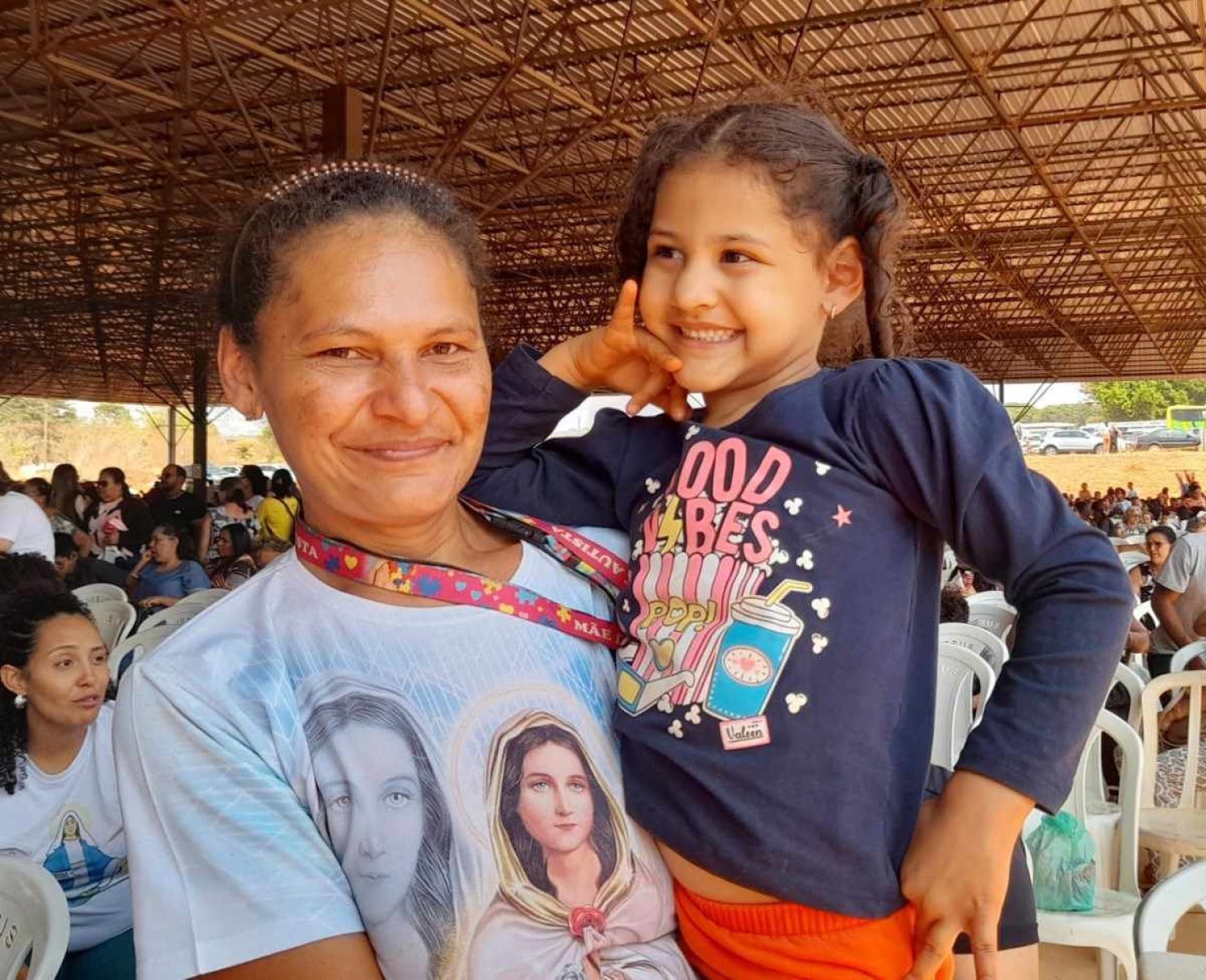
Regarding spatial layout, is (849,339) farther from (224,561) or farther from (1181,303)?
(1181,303)

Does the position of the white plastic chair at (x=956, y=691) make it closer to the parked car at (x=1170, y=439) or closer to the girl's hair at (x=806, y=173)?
the girl's hair at (x=806, y=173)

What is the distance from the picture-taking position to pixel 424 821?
1.17m

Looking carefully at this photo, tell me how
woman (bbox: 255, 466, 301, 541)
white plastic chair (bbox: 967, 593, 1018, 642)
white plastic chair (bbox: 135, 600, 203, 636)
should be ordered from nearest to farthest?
white plastic chair (bbox: 135, 600, 203, 636), white plastic chair (bbox: 967, 593, 1018, 642), woman (bbox: 255, 466, 301, 541)

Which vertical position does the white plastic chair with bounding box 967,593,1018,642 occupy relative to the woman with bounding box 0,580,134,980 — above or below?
above

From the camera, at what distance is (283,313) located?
1249 millimetres

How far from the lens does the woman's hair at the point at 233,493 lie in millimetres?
11648

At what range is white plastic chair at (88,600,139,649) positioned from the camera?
6.39 metres

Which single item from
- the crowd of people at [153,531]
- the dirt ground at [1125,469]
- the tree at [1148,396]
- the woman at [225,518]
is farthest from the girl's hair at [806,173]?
the tree at [1148,396]

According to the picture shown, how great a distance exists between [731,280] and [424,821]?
28.5 inches

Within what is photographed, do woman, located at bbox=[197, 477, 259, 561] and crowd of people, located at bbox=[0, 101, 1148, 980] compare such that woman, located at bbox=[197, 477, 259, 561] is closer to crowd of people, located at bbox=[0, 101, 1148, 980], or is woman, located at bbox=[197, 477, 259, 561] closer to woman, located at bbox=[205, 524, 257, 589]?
woman, located at bbox=[205, 524, 257, 589]

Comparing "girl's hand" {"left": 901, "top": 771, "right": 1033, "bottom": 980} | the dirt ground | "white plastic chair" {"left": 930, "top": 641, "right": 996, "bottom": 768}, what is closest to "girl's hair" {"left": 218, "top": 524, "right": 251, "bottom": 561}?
"white plastic chair" {"left": 930, "top": 641, "right": 996, "bottom": 768}

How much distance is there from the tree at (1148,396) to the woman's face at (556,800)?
50.1 metres

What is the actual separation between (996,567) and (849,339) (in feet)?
1.51

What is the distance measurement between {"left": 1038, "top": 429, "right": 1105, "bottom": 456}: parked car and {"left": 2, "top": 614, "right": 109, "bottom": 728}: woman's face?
1519 inches
